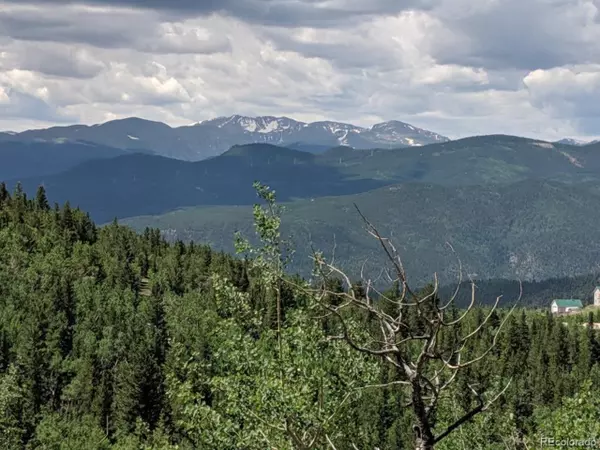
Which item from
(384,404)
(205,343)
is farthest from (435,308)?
(384,404)

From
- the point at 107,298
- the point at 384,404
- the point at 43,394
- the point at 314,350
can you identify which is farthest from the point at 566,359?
the point at 314,350

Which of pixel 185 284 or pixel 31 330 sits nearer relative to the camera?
pixel 31 330

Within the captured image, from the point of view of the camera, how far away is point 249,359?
20562 millimetres

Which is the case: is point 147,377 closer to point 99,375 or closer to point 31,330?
point 99,375

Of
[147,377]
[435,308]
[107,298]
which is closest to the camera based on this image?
[435,308]

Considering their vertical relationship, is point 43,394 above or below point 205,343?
below

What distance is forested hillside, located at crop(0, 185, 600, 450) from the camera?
16.7 m

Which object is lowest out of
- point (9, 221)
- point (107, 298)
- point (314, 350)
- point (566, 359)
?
point (566, 359)

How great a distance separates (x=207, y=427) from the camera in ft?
69.3

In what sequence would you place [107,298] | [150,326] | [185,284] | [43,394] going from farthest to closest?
1. [185,284]
2. [107,298]
3. [150,326]
4. [43,394]

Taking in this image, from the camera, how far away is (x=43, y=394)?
122 meters

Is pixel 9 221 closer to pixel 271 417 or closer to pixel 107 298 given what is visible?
pixel 107 298

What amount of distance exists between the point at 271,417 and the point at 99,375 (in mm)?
112641

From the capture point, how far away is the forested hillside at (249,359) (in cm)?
1667
